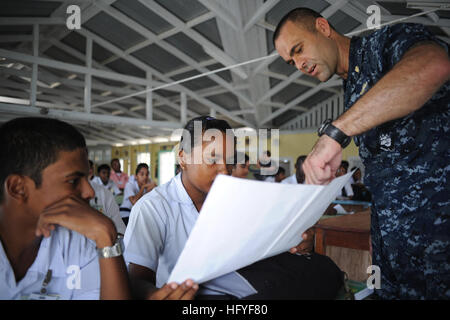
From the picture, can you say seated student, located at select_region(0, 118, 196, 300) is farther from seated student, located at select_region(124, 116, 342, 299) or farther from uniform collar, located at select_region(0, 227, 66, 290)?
seated student, located at select_region(124, 116, 342, 299)

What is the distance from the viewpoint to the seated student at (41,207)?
0.75m

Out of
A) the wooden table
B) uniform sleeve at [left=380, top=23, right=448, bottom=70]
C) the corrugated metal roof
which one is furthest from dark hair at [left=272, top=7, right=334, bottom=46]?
the corrugated metal roof

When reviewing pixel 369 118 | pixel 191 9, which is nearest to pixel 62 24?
pixel 191 9

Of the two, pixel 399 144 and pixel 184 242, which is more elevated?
pixel 399 144

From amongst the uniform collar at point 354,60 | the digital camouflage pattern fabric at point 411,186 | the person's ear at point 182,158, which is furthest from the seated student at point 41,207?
the uniform collar at point 354,60

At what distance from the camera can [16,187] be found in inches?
30.4

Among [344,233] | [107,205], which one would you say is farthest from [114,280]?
[344,233]

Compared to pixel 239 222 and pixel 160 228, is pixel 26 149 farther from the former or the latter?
pixel 239 222

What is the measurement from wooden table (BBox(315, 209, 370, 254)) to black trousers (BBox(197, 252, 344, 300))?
1643 mm

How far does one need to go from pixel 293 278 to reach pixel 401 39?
76 cm

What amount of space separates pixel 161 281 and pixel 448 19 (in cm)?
628

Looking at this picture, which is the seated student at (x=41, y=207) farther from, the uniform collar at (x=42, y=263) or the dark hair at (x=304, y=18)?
the dark hair at (x=304, y=18)

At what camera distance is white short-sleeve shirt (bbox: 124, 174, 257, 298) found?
0.92 m
